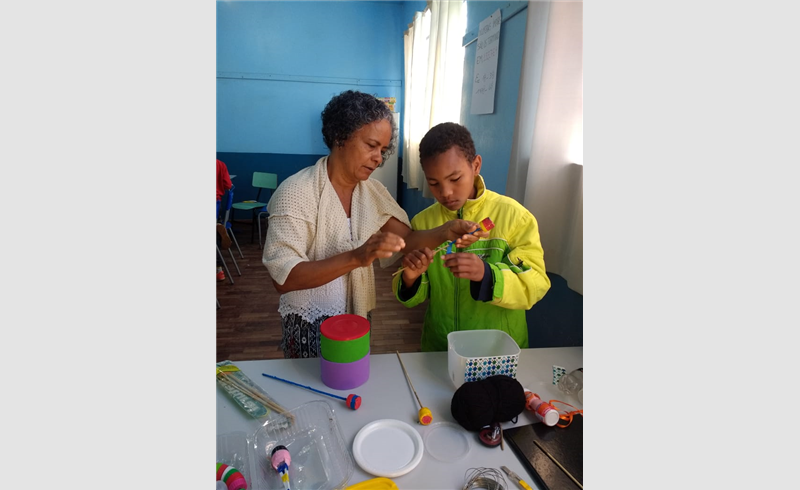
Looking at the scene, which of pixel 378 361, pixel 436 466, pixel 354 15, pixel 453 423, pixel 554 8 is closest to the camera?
pixel 436 466

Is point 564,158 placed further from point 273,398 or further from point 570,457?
point 273,398

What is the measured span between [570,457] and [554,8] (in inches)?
57.8

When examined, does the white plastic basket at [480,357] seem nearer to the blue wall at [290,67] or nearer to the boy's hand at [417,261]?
the boy's hand at [417,261]

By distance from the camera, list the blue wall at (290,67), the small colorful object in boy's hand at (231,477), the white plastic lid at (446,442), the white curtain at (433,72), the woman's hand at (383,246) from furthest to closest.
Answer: the blue wall at (290,67) → the white curtain at (433,72) → the woman's hand at (383,246) → the white plastic lid at (446,442) → the small colorful object in boy's hand at (231,477)

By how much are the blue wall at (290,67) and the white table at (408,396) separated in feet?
16.1

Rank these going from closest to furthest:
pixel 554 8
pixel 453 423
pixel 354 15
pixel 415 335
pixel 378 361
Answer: pixel 453 423, pixel 378 361, pixel 554 8, pixel 415 335, pixel 354 15

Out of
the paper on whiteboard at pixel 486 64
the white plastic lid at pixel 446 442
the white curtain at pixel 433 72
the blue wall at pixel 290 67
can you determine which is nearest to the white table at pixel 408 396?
the white plastic lid at pixel 446 442

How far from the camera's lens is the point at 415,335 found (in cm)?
293

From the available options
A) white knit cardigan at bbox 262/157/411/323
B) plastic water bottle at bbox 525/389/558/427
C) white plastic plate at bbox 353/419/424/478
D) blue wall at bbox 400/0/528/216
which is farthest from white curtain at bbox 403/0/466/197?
white plastic plate at bbox 353/419/424/478

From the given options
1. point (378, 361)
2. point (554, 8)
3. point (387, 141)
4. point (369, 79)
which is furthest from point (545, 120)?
point (369, 79)

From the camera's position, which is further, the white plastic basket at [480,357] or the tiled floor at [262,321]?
the tiled floor at [262,321]

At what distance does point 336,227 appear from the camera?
4.07 ft

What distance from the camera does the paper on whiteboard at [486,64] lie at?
215 cm

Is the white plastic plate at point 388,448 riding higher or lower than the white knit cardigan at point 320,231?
lower
